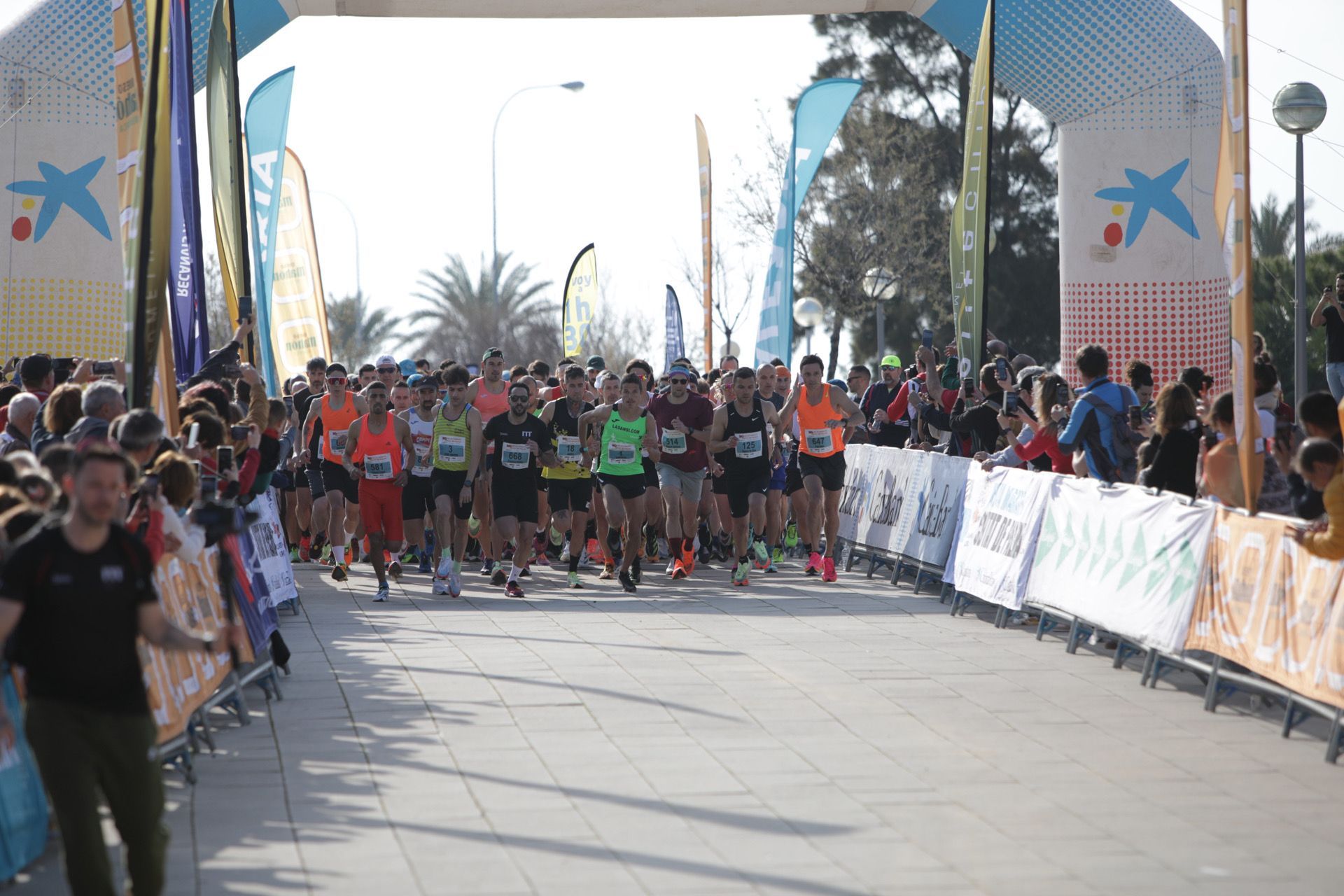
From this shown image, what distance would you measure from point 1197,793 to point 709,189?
732 inches

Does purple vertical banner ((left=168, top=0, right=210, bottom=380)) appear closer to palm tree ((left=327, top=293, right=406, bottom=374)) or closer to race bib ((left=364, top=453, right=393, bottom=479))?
race bib ((left=364, top=453, right=393, bottom=479))

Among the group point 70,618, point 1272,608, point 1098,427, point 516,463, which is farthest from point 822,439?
point 70,618

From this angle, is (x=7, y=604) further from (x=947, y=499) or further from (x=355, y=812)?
(x=947, y=499)

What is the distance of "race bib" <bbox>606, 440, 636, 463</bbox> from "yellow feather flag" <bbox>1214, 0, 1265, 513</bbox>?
258 inches

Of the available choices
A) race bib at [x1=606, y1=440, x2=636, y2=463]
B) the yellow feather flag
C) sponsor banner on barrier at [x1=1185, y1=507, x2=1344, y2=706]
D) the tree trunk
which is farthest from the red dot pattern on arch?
the tree trunk

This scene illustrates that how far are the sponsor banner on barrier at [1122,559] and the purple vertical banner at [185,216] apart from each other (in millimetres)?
6218

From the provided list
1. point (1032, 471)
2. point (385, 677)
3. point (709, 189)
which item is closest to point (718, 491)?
point (1032, 471)

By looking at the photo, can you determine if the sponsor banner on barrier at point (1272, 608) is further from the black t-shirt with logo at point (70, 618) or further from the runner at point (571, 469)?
the runner at point (571, 469)

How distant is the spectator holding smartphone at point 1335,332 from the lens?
1501 cm

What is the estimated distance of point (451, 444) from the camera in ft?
46.6

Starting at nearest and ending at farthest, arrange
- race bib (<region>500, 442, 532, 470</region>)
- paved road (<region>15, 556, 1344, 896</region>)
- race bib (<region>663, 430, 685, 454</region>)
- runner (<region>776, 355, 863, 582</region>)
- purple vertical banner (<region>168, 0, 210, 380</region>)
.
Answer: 1. paved road (<region>15, 556, 1344, 896</region>)
2. purple vertical banner (<region>168, 0, 210, 380</region>)
3. race bib (<region>500, 442, 532, 470</region>)
4. race bib (<region>663, 430, 685, 454</region>)
5. runner (<region>776, 355, 863, 582</region>)

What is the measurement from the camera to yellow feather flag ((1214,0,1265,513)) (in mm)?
9141

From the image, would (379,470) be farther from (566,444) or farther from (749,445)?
(749,445)

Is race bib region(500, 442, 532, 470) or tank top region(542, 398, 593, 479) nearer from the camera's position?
race bib region(500, 442, 532, 470)
